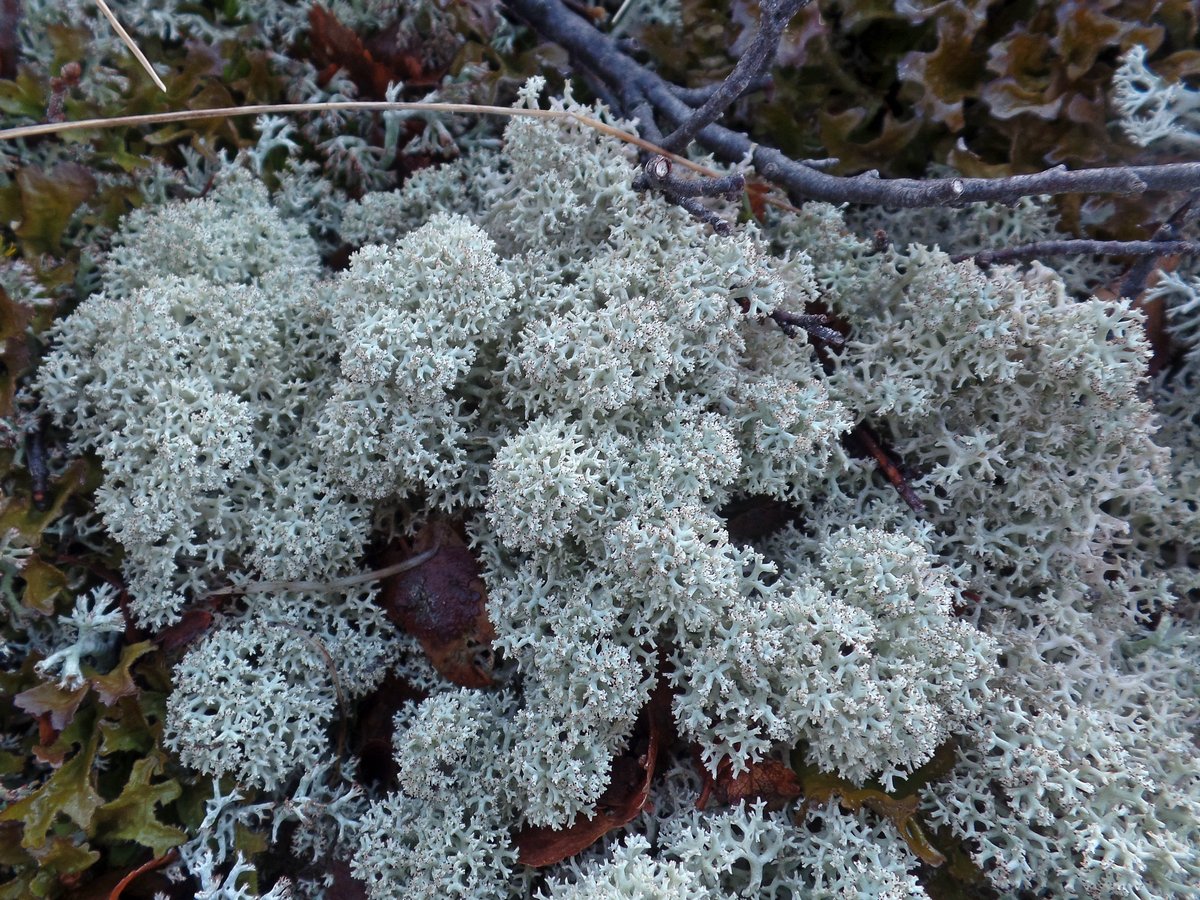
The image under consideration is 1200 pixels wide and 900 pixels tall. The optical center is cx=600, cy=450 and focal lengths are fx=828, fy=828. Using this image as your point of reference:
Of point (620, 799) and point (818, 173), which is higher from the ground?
point (818, 173)

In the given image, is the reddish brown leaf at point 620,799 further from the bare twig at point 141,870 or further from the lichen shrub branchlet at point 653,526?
the bare twig at point 141,870

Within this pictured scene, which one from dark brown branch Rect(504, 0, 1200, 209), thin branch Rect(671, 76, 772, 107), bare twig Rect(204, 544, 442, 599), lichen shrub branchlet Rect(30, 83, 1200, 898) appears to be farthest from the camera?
thin branch Rect(671, 76, 772, 107)

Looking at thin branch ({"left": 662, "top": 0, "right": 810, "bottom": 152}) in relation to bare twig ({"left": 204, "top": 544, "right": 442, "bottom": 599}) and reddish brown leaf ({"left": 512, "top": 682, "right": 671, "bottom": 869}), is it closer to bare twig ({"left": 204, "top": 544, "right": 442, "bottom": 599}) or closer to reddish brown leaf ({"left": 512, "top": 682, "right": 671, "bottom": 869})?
bare twig ({"left": 204, "top": 544, "right": 442, "bottom": 599})

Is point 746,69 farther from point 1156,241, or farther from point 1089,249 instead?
point 1156,241

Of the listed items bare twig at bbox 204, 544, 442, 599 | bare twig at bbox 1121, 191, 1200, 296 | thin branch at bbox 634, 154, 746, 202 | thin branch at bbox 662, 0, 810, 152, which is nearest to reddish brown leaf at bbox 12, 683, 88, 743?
bare twig at bbox 204, 544, 442, 599

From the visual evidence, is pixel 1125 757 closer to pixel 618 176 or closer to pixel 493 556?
pixel 493 556

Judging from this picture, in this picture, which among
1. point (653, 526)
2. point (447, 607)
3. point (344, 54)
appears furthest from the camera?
point (344, 54)

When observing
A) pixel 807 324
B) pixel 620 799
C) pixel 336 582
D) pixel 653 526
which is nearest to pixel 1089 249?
pixel 807 324

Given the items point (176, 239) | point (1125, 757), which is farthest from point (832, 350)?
point (176, 239)
